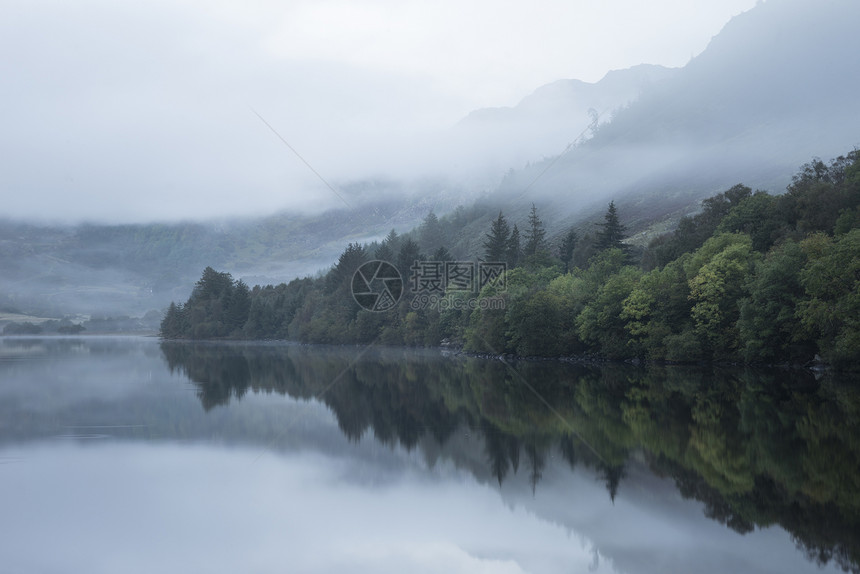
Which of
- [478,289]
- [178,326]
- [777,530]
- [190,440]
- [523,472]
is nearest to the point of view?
[777,530]

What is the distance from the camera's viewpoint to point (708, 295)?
63094mm

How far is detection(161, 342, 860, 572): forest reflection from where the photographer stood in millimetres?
16000

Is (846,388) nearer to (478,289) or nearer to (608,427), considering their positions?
(608,427)

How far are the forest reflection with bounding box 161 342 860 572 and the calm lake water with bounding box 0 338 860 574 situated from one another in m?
0.10

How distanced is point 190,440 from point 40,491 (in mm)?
7985

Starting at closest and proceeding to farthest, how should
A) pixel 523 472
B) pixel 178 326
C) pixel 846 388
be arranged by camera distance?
pixel 523 472 < pixel 846 388 < pixel 178 326

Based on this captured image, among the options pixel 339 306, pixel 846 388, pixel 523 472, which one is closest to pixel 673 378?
pixel 846 388

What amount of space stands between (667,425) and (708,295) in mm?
39794

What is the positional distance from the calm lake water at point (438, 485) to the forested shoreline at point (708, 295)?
16099mm

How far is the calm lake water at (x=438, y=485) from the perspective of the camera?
13672 millimetres

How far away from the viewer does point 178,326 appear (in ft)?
600

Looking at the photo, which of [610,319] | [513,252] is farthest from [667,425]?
[513,252]

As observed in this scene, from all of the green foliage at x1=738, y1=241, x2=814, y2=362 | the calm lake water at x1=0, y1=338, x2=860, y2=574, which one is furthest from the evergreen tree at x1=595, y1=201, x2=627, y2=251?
the calm lake water at x1=0, y1=338, x2=860, y2=574

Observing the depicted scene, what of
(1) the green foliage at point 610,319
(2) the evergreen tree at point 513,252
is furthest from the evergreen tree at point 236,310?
(1) the green foliage at point 610,319
